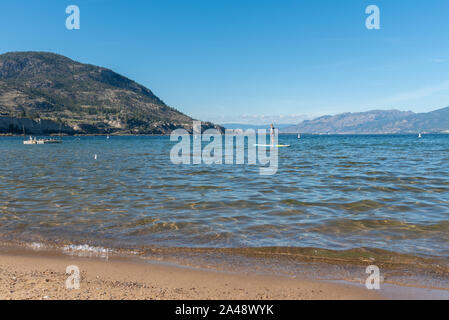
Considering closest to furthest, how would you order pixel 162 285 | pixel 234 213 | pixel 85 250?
pixel 162 285
pixel 85 250
pixel 234 213

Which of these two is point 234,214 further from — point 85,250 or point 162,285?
point 162,285

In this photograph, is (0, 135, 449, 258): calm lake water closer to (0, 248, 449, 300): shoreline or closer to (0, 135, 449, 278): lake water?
(0, 135, 449, 278): lake water

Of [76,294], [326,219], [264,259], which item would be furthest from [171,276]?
[326,219]

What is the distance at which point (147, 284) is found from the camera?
251 inches

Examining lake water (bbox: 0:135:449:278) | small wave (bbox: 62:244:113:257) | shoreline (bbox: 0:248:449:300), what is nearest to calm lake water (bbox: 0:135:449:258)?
lake water (bbox: 0:135:449:278)

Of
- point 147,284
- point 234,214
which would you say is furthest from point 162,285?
point 234,214

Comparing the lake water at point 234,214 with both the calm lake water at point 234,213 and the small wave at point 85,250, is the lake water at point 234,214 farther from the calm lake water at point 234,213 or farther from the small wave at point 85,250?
the small wave at point 85,250

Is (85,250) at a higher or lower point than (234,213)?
lower

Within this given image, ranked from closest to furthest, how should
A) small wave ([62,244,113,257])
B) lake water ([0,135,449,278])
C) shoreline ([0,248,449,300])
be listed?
shoreline ([0,248,449,300]), small wave ([62,244,113,257]), lake water ([0,135,449,278])

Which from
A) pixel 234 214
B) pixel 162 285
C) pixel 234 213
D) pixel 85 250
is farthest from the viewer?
→ pixel 234 213

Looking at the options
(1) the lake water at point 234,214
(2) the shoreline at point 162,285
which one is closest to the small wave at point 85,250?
(1) the lake water at point 234,214

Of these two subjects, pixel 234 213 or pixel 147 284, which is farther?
pixel 234 213

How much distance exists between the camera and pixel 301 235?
32.0ft

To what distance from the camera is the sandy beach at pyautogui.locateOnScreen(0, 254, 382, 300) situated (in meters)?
5.79
